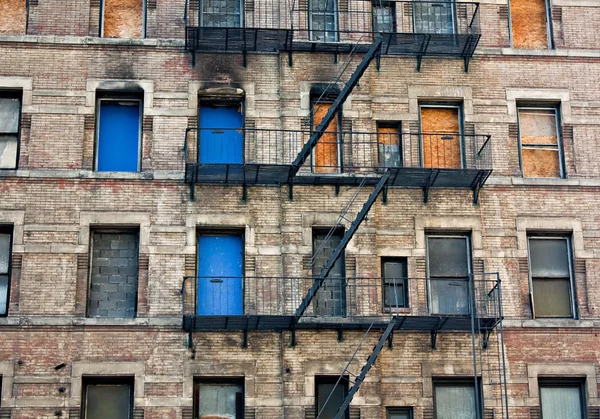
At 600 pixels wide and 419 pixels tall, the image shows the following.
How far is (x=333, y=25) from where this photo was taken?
26.7 m

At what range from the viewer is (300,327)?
2411cm

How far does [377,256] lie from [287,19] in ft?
18.0

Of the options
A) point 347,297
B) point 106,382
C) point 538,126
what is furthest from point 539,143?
point 106,382

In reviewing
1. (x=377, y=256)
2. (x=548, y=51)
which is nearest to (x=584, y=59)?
(x=548, y=51)

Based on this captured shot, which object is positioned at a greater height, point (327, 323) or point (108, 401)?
point (327, 323)

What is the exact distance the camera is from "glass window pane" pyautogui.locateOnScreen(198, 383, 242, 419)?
2408cm

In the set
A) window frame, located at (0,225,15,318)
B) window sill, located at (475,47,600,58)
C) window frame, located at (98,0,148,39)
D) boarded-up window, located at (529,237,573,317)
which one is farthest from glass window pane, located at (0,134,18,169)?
boarded-up window, located at (529,237,573,317)

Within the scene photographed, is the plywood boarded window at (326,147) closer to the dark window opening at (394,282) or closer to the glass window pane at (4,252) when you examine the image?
the dark window opening at (394,282)

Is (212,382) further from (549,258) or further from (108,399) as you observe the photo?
(549,258)

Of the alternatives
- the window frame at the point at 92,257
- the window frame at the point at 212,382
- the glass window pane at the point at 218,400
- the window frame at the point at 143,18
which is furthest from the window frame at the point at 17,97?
the glass window pane at the point at 218,400

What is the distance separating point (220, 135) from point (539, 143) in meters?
6.80

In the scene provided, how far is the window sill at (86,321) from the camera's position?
23.9m

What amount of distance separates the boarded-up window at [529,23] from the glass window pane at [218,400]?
977 cm

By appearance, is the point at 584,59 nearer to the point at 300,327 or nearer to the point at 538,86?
the point at 538,86
